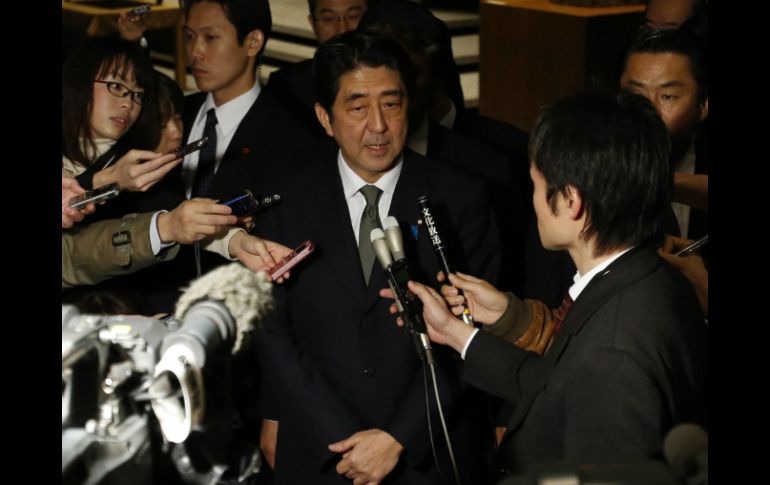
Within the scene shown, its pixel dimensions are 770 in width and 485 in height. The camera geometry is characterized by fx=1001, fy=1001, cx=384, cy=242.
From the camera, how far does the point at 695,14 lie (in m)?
2.51

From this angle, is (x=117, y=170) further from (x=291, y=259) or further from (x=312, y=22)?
(x=312, y=22)

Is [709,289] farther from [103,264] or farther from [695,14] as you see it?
[695,14]

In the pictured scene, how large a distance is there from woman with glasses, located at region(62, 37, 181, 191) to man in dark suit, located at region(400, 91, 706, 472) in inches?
22.4

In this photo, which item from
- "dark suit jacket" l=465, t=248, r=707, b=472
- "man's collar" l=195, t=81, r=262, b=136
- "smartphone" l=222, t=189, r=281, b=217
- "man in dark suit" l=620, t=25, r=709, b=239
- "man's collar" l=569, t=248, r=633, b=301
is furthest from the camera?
"man in dark suit" l=620, t=25, r=709, b=239

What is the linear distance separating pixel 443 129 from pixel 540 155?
0.62 meters

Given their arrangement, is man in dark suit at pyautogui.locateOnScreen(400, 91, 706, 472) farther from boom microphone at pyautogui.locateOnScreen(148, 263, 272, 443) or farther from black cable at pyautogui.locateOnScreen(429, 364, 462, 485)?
boom microphone at pyautogui.locateOnScreen(148, 263, 272, 443)

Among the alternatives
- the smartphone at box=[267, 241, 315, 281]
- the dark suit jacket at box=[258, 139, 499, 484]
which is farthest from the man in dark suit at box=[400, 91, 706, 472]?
the smartphone at box=[267, 241, 315, 281]

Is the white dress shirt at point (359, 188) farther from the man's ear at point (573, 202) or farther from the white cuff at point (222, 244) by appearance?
the man's ear at point (573, 202)

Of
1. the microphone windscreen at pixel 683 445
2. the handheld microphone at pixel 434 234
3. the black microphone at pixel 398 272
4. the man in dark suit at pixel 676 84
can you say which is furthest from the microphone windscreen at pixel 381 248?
the man in dark suit at pixel 676 84

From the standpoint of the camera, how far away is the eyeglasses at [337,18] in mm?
2188

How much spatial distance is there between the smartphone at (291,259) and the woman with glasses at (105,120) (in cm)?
22

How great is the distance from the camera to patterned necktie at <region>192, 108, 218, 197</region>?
1.56 meters

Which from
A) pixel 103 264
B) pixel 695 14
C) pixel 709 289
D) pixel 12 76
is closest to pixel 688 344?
pixel 709 289

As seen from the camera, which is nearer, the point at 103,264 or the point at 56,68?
the point at 56,68
